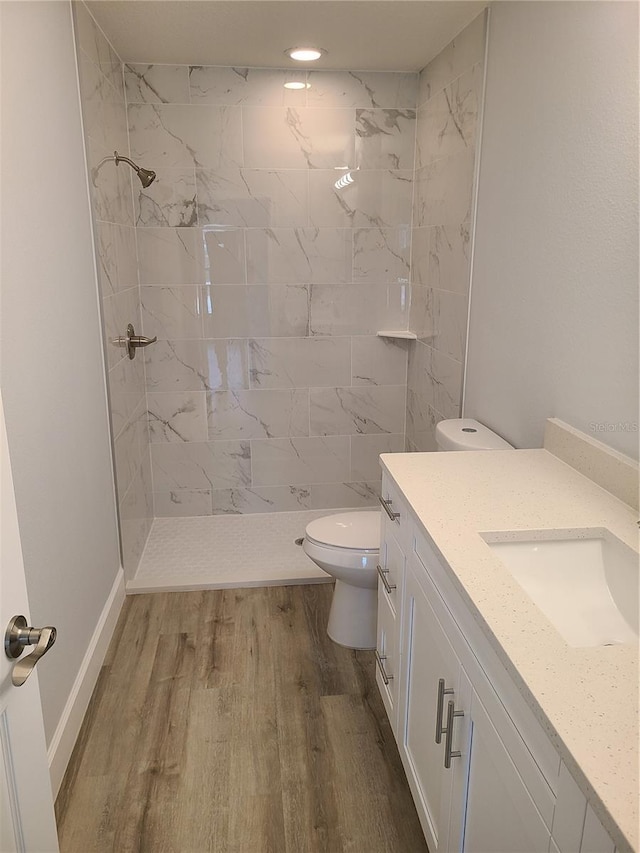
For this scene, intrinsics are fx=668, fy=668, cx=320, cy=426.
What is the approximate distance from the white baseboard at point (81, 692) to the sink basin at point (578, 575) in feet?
4.61

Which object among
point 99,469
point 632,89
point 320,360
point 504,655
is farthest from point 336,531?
point 632,89

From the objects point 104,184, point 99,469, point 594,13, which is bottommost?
point 99,469

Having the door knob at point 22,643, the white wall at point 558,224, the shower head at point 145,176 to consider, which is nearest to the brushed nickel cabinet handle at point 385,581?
the white wall at point 558,224

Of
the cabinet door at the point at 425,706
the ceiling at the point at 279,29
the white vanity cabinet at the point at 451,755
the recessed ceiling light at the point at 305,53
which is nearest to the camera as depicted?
the white vanity cabinet at the point at 451,755

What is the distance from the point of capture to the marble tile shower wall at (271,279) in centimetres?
334

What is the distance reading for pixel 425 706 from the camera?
162cm

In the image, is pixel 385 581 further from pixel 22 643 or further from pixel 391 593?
pixel 22 643

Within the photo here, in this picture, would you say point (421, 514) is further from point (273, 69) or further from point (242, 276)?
point (273, 69)

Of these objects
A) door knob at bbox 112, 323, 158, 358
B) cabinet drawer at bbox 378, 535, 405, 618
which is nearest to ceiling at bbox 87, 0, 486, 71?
door knob at bbox 112, 323, 158, 358

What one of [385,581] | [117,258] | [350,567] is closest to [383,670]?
[385,581]

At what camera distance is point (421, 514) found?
5.20 ft

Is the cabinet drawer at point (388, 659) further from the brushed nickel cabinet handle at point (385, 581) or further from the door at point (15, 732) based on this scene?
the door at point (15, 732)

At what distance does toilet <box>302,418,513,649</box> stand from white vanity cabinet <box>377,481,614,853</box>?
1.28 feet

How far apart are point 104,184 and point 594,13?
6.22ft
